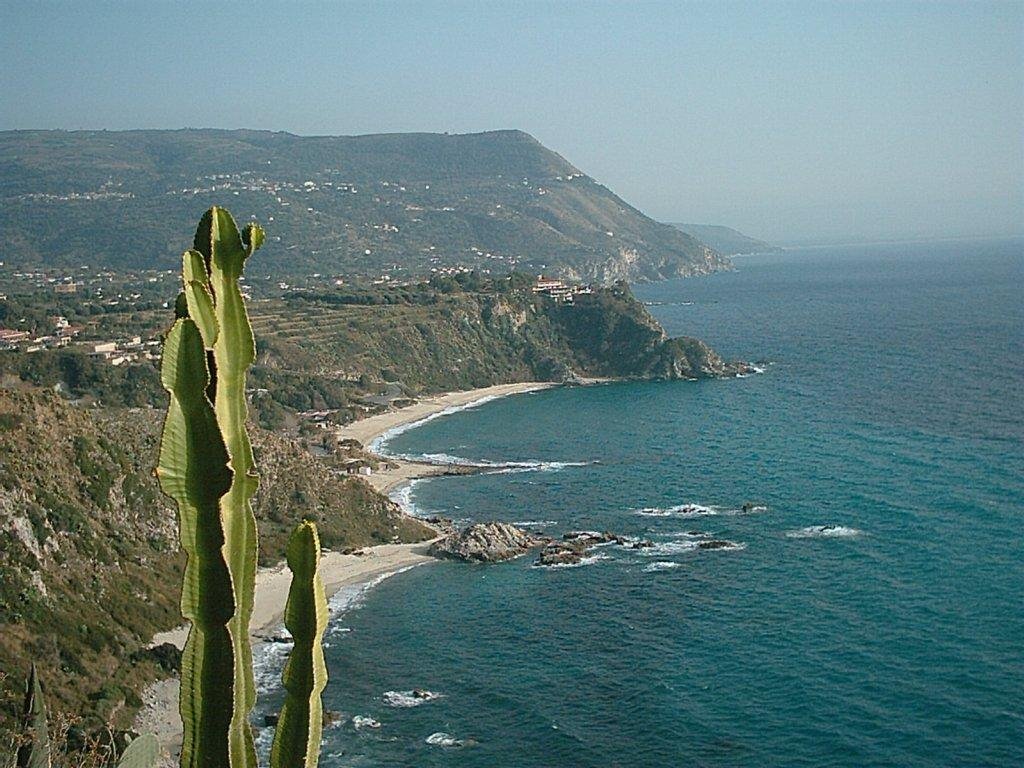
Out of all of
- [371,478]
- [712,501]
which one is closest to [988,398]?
[712,501]

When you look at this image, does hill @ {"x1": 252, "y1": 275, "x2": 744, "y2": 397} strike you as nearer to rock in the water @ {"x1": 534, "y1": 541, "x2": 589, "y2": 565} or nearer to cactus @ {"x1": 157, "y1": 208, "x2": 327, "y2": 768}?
rock in the water @ {"x1": 534, "y1": 541, "x2": 589, "y2": 565}

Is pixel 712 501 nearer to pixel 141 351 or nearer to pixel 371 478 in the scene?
pixel 371 478

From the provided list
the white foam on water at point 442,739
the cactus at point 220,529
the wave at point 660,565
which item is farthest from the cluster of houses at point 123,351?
the cactus at point 220,529

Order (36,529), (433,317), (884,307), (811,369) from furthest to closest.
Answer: (884,307), (433,317), (811,369), (36,529)

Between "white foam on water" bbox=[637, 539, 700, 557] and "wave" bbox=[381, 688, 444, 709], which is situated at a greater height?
"white foam on water" bbox=[637, 539, 700, 557]

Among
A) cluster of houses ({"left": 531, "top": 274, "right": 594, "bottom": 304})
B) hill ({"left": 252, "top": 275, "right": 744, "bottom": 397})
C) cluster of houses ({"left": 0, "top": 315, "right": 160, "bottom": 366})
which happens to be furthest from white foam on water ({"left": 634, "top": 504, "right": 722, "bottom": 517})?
cluster of houses ({"left": 531, "top": 274, "right": 594, "bottom": 304})

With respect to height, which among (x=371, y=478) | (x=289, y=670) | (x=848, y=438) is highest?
(x=289, y=670)

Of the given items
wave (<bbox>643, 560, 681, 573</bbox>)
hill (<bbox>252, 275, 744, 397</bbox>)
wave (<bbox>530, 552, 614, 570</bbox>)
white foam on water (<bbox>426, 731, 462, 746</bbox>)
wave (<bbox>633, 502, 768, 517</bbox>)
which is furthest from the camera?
hill (<bbox>252, 275, 744, 397</bbox>)
